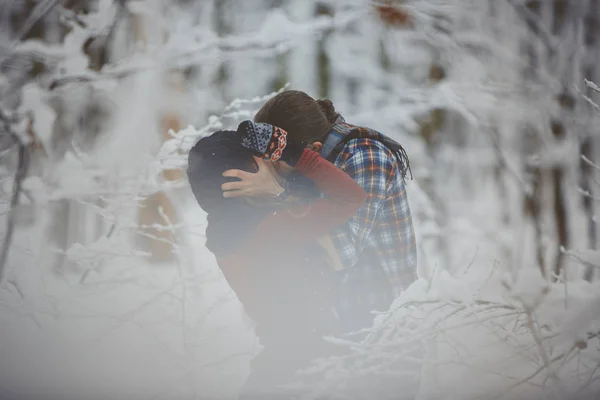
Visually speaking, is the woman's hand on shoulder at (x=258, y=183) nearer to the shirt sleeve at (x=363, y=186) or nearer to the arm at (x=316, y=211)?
the arm at (x=316, y=211)

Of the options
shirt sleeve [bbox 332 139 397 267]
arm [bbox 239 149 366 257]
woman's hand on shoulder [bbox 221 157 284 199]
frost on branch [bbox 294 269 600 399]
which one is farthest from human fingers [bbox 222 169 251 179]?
frost on branch [bbox 294 269 600 399]

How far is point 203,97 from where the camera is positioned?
55.3 inches

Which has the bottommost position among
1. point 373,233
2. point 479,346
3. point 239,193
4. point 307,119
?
point 479,346

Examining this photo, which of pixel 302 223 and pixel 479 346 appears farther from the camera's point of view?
pixel 479 346

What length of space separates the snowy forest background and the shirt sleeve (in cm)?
15

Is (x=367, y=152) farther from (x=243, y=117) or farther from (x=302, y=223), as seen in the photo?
(x=243, y=117)

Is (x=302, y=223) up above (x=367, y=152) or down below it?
below

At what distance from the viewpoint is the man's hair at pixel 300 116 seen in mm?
1226

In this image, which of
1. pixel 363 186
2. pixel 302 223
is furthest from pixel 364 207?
pixel 302 223

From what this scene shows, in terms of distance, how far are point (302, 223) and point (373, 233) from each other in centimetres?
19

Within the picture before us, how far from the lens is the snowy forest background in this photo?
1.38 metres

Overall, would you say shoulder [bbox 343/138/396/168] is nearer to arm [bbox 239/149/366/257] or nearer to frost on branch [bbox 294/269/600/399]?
arm [bbox 239/149/366/257]

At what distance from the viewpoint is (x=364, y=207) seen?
1229mm

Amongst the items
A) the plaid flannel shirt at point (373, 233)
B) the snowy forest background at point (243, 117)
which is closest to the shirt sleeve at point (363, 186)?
the plaid flannel shirt at point (373, 233)
